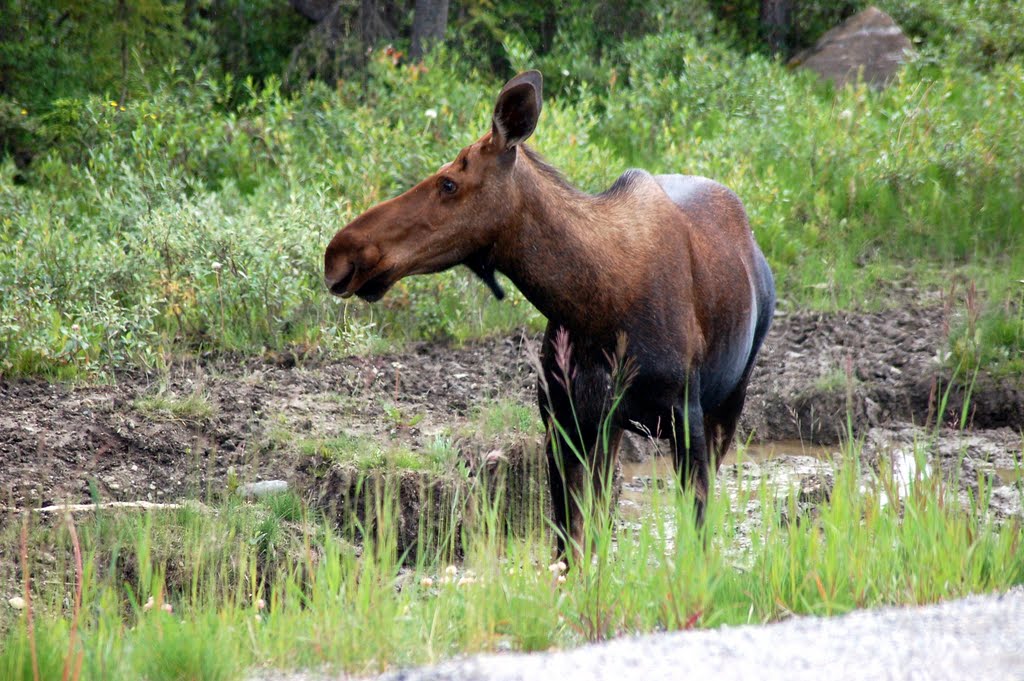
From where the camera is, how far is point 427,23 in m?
14.6

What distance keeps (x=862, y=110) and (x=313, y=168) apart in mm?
5602

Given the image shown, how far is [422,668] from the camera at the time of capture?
3.21 m

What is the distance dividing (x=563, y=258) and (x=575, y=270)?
0.20 ft

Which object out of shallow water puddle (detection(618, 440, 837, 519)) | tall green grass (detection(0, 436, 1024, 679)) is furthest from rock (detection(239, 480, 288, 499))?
shallow water puddle (detection(618, 440, 837, 519))

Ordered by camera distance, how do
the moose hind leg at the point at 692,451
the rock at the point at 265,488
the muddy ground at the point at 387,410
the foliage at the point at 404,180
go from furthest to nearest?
the foliage at the point at 404,180 < the muddy ground at the point at 387,410 < the rock at the point at 265,488 < the moose hind leg at the point at 692,451

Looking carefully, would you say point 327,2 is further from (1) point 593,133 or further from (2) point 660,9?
(1) point 593,133

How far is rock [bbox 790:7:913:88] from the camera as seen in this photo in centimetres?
1512

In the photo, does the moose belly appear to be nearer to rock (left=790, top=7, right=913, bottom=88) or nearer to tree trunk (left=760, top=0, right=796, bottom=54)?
rock (left=790, top=7, right=913, bottom=88)

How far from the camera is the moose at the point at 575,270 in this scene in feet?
14.7

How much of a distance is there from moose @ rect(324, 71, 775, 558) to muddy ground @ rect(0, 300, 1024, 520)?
50cm

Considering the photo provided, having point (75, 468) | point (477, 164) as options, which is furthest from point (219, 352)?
point (477, 164)

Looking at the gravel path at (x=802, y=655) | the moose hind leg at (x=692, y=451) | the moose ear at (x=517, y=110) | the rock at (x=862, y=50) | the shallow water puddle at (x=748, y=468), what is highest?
the rock at (x=862, y=50)

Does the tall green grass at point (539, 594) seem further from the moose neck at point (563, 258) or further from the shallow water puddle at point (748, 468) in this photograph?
the shallow water puddle at point (748, 468)

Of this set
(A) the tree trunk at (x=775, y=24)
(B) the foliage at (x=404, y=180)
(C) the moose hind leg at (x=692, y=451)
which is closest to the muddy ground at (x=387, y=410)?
(B) the foliage at (x=404, y=180)
